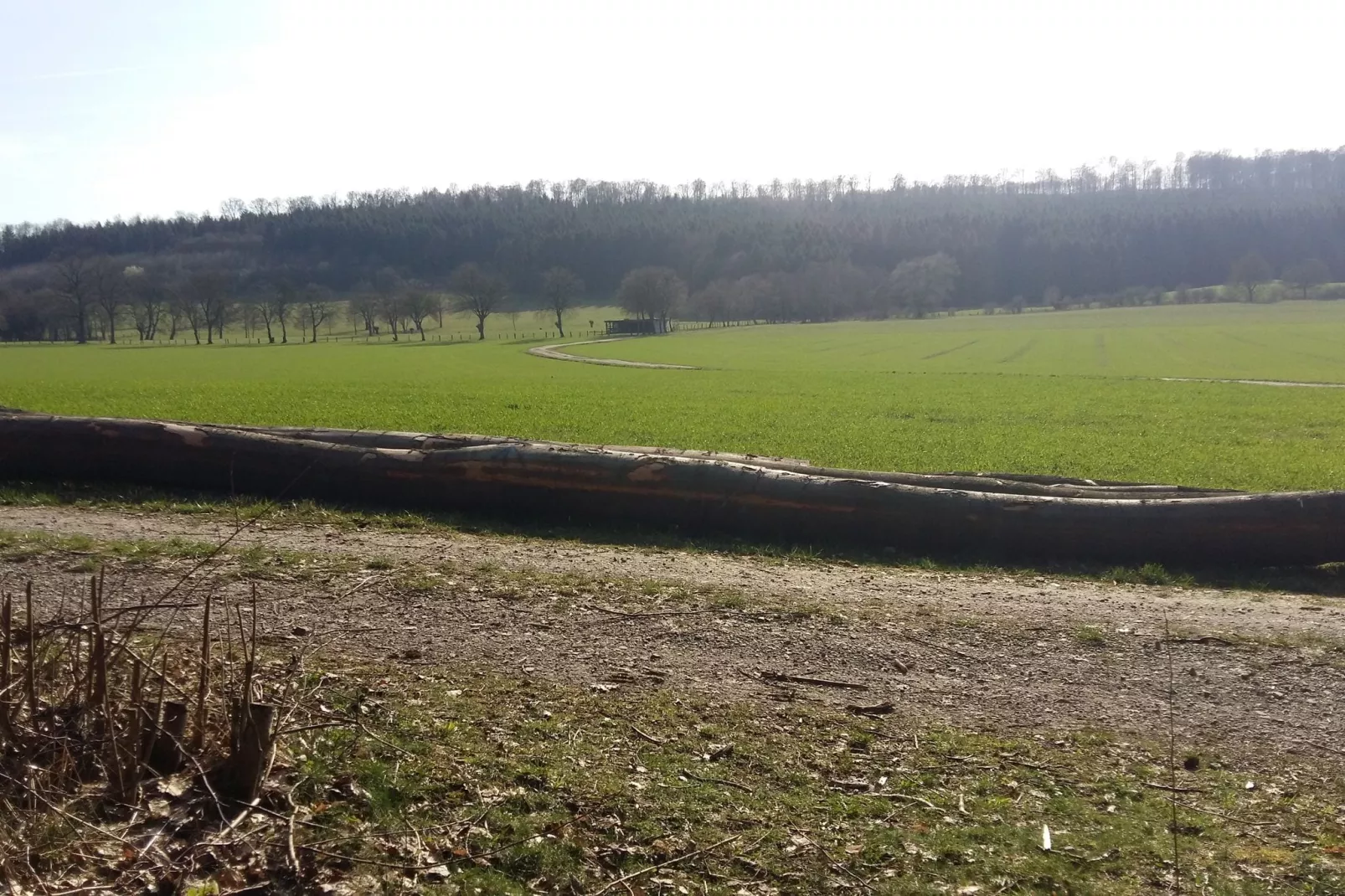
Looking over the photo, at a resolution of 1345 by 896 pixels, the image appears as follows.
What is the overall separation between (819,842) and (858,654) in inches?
110

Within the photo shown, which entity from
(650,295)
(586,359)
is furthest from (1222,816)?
(650,295)

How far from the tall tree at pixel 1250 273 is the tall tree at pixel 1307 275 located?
2.93 m

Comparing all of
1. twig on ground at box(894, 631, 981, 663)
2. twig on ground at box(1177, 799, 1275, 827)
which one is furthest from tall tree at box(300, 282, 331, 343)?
twig on ground at box(1177, 799, 1275, 827)

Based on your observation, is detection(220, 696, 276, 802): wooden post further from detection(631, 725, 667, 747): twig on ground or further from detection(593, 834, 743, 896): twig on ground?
detection(631, 725, 667, 747): twig on ground

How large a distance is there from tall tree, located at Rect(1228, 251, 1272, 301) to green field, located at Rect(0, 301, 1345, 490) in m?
55.4

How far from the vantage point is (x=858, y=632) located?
7.82 m

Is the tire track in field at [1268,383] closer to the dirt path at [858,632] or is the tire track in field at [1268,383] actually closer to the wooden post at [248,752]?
the dirt path at [858,632]

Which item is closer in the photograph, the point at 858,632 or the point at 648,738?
the point at 648,738

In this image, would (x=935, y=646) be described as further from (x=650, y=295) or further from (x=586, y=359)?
(x=650, y=295)

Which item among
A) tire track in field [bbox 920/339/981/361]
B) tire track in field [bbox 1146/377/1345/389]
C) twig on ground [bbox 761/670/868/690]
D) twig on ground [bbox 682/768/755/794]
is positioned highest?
tire track in field [bbox 920/339/981/361]

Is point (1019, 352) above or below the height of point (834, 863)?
above

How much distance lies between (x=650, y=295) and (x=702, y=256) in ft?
186

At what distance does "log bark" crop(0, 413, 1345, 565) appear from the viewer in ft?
33.9

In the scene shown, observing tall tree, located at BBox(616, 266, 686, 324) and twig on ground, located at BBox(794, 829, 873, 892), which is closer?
twig on ground, located at BBox(794, 829, 873, 892)
